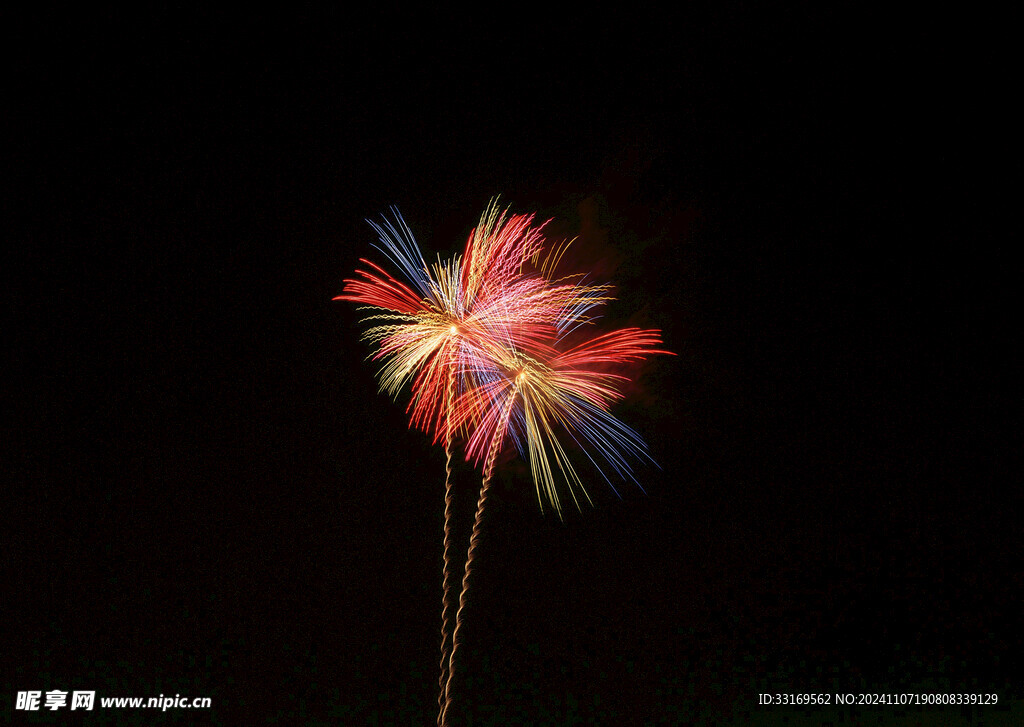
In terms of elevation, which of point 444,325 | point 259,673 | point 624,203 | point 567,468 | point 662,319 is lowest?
point 259,673

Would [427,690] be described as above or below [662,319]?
below

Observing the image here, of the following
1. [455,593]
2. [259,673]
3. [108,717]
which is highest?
[455,593]

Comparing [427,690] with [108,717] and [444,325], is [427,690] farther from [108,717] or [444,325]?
[444,325]

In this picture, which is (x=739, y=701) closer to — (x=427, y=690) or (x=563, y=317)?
(x=427, y=690)

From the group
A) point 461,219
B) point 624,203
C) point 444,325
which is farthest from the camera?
point 461,219

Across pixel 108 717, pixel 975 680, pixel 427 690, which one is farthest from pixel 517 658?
pixel 975 680

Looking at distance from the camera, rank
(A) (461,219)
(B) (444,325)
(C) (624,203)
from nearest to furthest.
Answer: (B) (444,325), (C) (624,203), (A) (461,219)

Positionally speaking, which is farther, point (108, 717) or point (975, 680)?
point (975, 680)

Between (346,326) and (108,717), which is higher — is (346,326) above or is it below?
above

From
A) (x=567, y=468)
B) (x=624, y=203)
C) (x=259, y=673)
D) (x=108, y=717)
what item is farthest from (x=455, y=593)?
(x=624, y=203)
